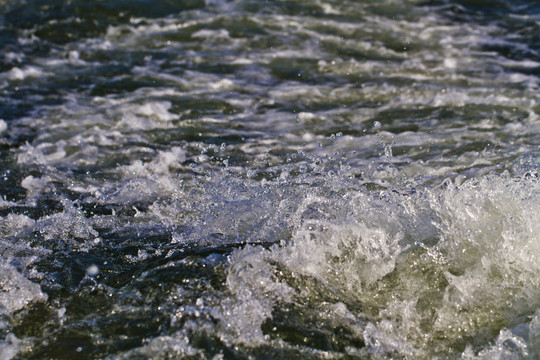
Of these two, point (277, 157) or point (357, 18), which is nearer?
point (277, 157)

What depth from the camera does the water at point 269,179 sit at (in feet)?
8.09

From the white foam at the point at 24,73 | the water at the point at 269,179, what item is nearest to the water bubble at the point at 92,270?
the water at the point at 269,179

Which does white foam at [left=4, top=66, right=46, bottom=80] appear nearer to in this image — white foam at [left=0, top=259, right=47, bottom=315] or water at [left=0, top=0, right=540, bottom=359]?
water at [left=0, top=0, right=540, bottom=359]

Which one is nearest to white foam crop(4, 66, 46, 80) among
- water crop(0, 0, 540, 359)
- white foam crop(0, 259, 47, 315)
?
water crop(0, 0, 540, 359)

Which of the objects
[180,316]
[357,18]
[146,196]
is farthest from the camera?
[357,18]

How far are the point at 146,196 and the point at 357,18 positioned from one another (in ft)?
15.7

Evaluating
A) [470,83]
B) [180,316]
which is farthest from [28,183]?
[470,83]

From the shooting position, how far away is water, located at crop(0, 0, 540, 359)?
2.47 metres

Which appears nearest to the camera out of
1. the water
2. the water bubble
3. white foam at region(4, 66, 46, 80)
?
the water

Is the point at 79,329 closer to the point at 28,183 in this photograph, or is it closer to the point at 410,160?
the point at 28,183

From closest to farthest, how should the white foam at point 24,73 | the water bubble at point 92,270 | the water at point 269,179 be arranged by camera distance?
the water at point 269,179, the water bubble at point 92,270, the white foam at point 24,73

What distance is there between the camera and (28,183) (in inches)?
165

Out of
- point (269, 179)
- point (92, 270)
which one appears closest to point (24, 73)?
point (269, 179)

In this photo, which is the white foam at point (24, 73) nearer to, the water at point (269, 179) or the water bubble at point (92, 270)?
the water at point (269, 179)
